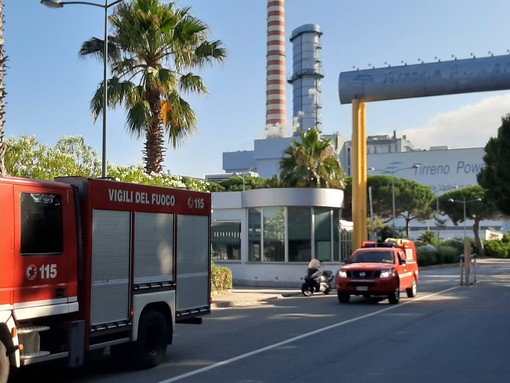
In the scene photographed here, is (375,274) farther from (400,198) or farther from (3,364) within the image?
(400,198)

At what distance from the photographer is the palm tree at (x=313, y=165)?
33594 mm

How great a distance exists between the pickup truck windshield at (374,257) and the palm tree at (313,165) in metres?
11.9

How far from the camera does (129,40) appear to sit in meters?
21.9

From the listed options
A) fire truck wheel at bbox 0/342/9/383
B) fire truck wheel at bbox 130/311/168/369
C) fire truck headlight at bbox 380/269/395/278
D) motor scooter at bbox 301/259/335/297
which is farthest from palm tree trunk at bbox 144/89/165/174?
fire truck wheel at bbox 0/342/9/383

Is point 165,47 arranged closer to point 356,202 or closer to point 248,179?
point 356,202

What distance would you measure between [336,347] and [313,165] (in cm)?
2266

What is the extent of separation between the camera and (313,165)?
33.9 m

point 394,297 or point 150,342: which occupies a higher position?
point 150,342

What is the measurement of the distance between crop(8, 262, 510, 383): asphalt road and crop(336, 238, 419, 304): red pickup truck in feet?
1.90

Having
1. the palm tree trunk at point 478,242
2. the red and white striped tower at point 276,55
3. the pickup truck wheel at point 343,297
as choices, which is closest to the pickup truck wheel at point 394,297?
the pickup truck wheel at point 343,297

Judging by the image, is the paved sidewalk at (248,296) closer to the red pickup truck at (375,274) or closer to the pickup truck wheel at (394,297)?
the red pickup truck at (375,274)

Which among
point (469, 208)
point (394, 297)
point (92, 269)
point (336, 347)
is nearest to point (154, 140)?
point (394, 297)

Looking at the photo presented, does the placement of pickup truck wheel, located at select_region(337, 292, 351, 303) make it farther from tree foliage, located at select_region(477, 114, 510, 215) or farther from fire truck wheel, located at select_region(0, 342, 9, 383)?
tree foliage, located at select_region(477, 114, 510, 215)

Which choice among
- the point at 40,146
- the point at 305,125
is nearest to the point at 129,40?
the point at 40,146
